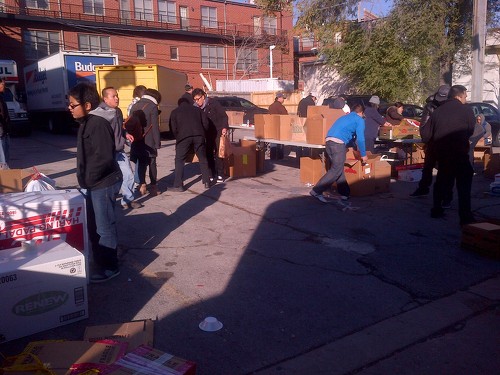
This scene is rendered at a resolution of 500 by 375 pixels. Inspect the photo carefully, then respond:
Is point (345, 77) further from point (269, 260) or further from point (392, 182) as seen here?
point (269, 260)

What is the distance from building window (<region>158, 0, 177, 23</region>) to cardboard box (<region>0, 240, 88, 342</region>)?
38.7m

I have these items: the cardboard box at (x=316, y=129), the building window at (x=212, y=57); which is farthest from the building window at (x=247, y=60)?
the cardboard box at (x=316, y=129)

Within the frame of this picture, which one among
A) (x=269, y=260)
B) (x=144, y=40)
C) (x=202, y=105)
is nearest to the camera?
Answer: (x=269, y=260)

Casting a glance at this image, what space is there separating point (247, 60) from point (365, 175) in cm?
3753

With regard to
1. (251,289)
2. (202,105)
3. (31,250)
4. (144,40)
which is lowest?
(251,289)

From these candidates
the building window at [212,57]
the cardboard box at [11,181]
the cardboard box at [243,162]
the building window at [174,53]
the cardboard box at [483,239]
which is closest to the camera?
the cardboard box at [483,239]

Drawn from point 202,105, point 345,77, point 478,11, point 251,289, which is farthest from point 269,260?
point 345,77

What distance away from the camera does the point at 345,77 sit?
30547 millimetres

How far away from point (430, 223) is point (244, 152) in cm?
502

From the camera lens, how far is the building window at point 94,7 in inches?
1430

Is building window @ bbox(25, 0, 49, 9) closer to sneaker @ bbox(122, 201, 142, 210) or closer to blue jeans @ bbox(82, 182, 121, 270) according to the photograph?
sneaker @ bbox(122, 201, 142, 210)

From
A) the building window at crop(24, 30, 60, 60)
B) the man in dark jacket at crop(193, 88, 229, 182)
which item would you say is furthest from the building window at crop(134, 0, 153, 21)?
the man in dark jacket at crop(193, 88, 229, 182)

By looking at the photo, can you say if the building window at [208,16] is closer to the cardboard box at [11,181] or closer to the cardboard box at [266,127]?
the cardboard box at [266,127]

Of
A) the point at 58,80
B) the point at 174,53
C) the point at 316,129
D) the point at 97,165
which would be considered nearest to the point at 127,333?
the point at 97,165
